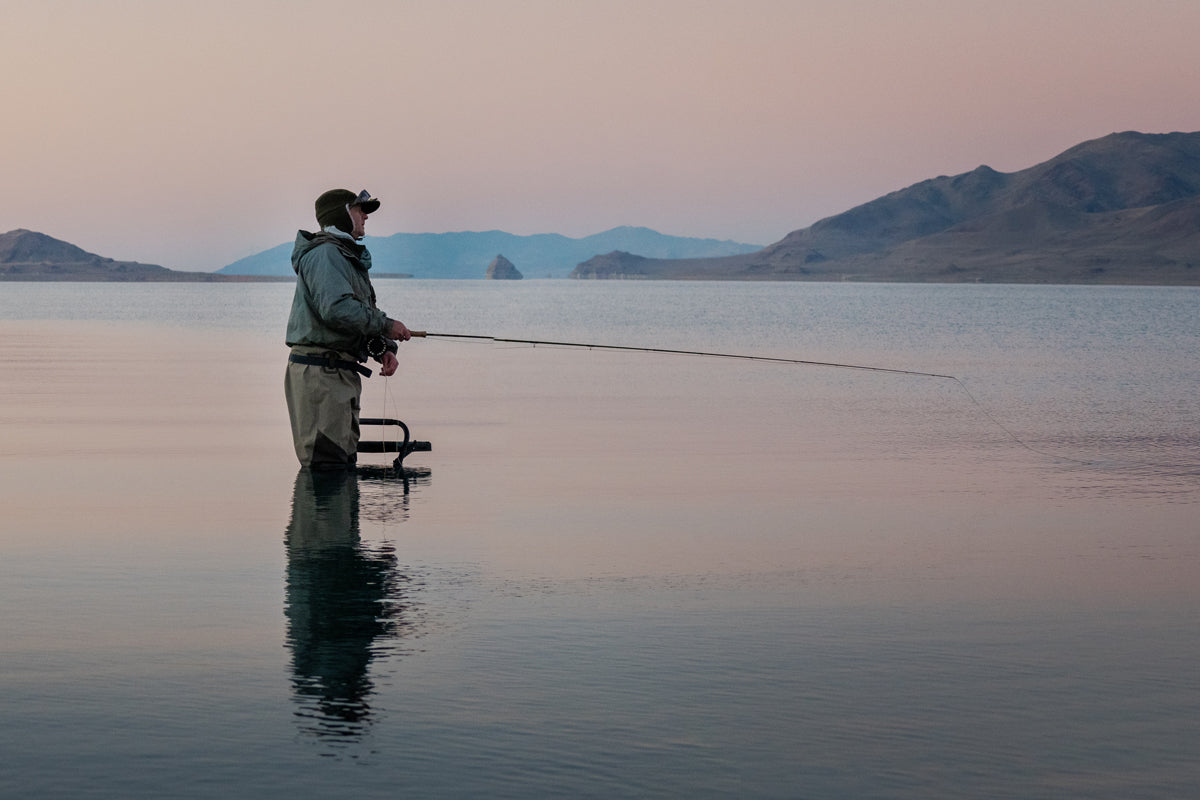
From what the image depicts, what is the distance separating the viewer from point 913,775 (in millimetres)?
4273

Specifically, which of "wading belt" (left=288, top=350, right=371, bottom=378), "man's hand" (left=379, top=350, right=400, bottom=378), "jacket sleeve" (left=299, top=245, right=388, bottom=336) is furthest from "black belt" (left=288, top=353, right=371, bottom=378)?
"jacket sleeve" (left=299, top=245, right=388, bottom=336)

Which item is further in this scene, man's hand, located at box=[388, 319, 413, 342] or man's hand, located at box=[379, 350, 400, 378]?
man's hand, located at box=[379, 350, 400, 378]

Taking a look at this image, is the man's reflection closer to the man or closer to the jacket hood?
the man

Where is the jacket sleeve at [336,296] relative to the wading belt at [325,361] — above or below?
above

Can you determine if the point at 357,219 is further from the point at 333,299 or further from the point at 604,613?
the point at 604,613

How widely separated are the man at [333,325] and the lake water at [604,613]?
1.83 ft

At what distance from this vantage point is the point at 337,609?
252 inches

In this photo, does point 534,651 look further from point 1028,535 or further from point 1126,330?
point 1126,330

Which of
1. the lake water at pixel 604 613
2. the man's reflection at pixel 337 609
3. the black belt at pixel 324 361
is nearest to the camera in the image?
the lake water at pixel 604 613

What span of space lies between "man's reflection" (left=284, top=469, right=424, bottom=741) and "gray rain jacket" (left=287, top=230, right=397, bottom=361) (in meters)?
1.01

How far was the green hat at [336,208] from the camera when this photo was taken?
976cm

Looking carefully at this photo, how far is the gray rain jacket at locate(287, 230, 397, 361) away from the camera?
9469 millimetres

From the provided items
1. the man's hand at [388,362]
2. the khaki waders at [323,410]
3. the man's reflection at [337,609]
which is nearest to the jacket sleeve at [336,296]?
the man's hand at [388,362]

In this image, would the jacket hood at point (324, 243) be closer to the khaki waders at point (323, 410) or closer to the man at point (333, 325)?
the man at point (333, 325)
